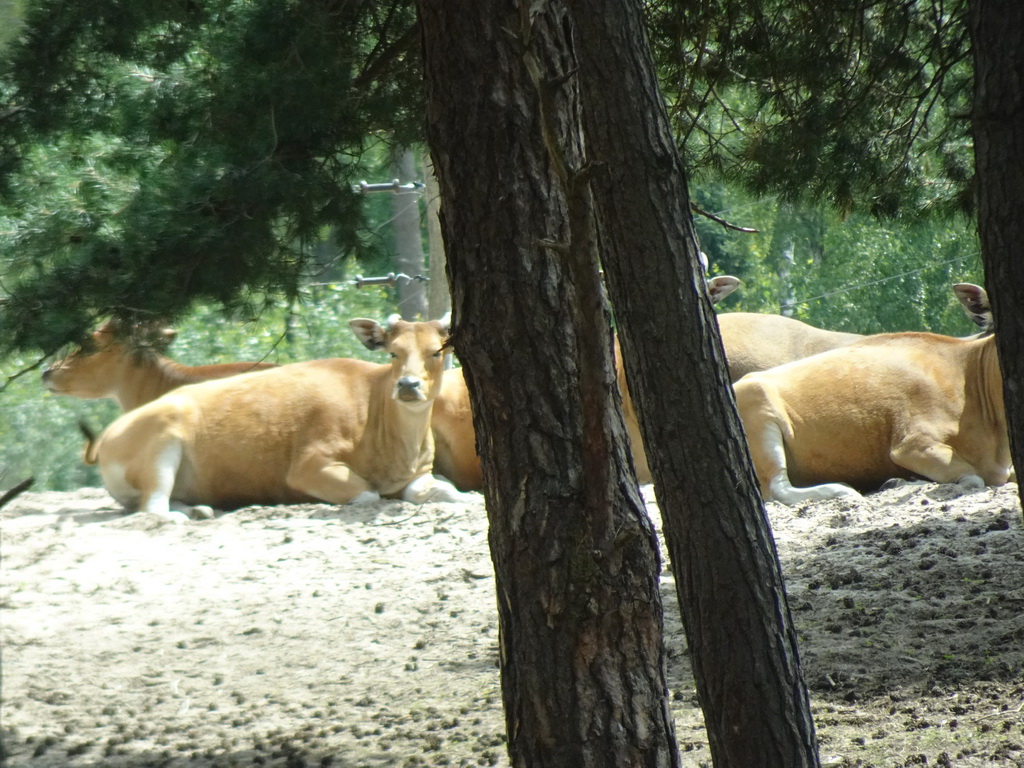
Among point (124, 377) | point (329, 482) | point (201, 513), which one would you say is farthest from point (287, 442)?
point (124, 377)

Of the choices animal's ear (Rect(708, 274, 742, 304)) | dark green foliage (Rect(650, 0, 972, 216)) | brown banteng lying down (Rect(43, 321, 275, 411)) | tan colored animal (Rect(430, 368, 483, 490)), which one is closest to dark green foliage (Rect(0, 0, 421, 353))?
dark green foliage (Rect(650, 0, 972, 216))

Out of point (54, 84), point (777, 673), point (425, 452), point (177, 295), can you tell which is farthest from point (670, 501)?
point (425, 452)

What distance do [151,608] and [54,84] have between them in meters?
2.86

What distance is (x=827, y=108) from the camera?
5.30 metres

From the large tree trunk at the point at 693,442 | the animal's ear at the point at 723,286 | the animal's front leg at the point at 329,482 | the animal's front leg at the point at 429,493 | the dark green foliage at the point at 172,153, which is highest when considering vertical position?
the dark green foliage at the point at 172,153

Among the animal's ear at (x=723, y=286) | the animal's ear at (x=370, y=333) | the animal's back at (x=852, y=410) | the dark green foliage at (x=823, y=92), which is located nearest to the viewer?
A: the dark green foliage at (x=823, y=92)

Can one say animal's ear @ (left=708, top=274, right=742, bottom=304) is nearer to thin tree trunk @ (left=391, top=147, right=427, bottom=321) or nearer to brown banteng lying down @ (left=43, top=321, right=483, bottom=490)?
brown banteng lying down @ (left=43, top=321, right=483, bottom=490)

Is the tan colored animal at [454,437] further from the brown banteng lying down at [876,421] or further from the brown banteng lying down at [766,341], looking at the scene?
the brown banteng lying down at [876,421]

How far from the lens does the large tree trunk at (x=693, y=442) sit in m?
2.97

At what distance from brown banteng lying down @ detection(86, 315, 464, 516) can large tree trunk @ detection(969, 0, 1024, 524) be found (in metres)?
6.27

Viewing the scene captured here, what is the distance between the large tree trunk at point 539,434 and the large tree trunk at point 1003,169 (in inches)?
34.0

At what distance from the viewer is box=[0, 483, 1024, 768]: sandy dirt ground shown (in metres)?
3.95

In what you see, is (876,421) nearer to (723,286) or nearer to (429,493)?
(723,286)

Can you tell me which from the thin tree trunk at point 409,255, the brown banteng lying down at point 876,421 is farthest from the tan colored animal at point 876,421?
the thin tree trunk at point 409,255
